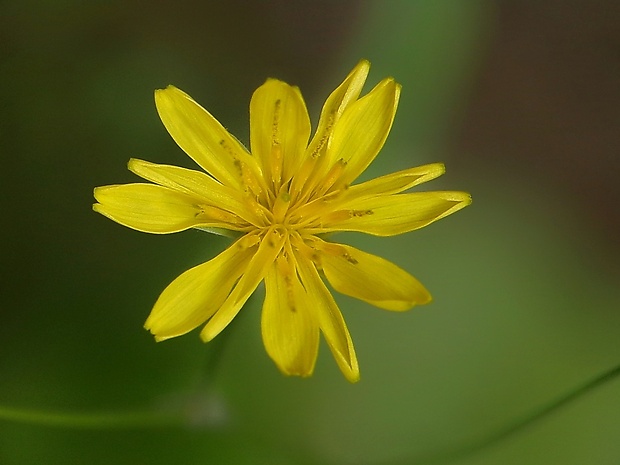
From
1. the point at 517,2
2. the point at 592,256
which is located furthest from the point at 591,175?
the point at 517,2

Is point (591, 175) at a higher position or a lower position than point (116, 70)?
higher

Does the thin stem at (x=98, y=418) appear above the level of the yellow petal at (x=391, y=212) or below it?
below

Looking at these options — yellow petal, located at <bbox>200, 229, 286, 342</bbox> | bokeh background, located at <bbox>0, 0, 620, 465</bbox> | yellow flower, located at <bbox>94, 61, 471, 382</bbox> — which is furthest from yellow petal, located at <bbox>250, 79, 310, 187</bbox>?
bokeh background, located at <bbox>0, 0, 620, 465</bbox>

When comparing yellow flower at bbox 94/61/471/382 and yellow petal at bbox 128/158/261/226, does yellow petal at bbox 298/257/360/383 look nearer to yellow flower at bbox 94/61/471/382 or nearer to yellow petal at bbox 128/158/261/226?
yellow flower at bbox 94/61/471/382

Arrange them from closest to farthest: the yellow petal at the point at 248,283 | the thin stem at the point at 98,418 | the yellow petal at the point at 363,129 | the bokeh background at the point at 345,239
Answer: the yellow petal at the point at 248,283 < the yellow petal at the point at 363,129 < the thin stem at the point at 98,418 < the bokeh background at the point at 345,239

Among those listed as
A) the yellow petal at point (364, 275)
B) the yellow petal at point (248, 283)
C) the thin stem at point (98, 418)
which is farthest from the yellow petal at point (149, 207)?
the thin stem at point (98, 418)

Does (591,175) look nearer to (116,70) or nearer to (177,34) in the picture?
(177,34)

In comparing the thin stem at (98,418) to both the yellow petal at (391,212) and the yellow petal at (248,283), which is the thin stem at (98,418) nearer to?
the yellow petal at (248,283)

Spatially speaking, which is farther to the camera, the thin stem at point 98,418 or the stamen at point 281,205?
the thin stem at point 98,418
